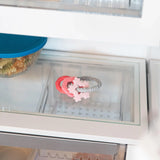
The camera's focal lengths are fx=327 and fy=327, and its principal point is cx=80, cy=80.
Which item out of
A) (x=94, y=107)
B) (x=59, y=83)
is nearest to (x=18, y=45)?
(x=59, y=83)

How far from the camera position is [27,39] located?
45.6 inches

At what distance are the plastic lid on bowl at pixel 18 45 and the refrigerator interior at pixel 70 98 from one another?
0.32 feet

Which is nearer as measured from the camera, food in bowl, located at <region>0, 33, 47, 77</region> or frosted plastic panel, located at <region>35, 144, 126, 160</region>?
frosted plastic panel, located at <region>35, 144, 126, 160</region>

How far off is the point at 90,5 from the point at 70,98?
0.31m

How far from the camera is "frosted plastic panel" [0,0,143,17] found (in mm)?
880

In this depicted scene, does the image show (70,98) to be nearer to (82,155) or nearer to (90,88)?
(90,88)

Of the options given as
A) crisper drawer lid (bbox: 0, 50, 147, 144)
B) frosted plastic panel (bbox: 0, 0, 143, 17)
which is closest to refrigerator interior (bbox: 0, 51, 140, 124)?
crisper drawer lid (bbox: 0, 50, 147, 144)

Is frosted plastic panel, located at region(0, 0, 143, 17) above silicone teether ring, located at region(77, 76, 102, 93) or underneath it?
above

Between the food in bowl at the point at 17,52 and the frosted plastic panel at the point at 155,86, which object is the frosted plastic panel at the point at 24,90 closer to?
the food in bowl at the point at 17,52

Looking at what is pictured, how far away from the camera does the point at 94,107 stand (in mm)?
1027

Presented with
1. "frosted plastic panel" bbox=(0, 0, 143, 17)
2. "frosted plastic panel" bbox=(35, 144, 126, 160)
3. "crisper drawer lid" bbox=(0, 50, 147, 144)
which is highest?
"frosted plastic panel" bbox=(0, 0, 143, 17)

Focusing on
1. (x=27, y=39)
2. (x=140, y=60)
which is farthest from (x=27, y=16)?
(x=140, y=60)

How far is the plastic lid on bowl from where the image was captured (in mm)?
1057

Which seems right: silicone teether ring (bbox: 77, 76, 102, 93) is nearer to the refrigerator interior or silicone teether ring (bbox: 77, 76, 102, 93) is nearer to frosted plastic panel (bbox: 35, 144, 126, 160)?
the refrigerator interior
